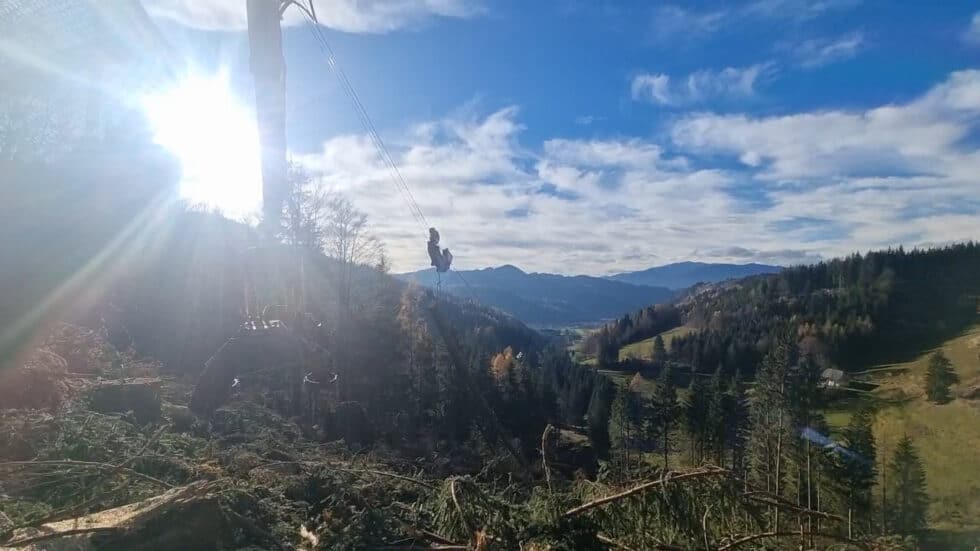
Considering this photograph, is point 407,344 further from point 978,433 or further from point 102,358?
point 978,433

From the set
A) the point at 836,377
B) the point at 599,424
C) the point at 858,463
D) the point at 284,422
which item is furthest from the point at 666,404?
the point at 836,377

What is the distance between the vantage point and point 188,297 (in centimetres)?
2512

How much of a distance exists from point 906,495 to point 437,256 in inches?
2160

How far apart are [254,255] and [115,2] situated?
1282 cm

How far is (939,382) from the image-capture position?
8200 cm

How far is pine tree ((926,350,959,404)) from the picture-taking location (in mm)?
81688

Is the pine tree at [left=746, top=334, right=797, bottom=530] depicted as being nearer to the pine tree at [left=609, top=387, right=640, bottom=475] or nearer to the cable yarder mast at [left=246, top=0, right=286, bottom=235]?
the pine tree at [left=609, top=387, right=640, bottom=475]

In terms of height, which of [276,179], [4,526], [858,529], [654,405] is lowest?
[654,405]

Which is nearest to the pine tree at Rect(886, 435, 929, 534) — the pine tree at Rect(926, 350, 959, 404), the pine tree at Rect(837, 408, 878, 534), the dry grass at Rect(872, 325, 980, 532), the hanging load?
the pine tree at Rect(837, 408, 878, 534)

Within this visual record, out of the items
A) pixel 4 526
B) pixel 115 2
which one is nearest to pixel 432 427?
pixel 115 2

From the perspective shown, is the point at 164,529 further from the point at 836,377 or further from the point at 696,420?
the point at 836,377

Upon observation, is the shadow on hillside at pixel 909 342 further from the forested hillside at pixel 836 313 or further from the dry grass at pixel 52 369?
the dry grass at pixel 52 369

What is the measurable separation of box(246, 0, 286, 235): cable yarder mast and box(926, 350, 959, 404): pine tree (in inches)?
4092

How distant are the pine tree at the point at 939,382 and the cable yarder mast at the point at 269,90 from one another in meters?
104
